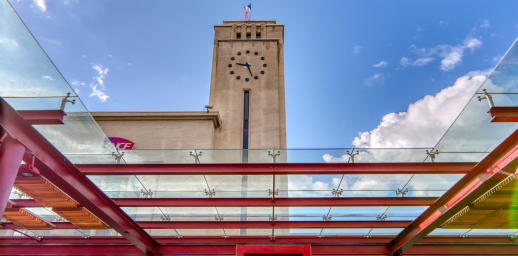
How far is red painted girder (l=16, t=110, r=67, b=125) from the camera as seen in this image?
7677 millimetres

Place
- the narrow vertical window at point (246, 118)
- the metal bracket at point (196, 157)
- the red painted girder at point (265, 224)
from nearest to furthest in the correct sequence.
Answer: the metal bracket at point (196, 157), the red painted girder at point (265, 224), the narrow vertical window at point (246, 118)

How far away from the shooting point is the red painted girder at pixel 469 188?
8844 mm

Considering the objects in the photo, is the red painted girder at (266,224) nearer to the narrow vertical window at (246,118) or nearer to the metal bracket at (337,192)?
the metal bracket at (337,192)

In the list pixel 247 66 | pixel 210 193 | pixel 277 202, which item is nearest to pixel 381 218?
pixel 277 202

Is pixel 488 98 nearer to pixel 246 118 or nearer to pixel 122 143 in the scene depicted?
pixel 122 143

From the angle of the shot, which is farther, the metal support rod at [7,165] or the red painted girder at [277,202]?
the red painted girder at [277,202]

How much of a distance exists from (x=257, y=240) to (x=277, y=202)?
366cm

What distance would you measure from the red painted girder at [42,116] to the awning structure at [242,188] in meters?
0.02

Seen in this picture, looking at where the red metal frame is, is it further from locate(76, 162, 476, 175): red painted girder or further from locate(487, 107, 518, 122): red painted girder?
locate(487, 107, 518, 122): red painted girder

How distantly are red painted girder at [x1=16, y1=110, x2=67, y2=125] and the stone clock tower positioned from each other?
22031mm

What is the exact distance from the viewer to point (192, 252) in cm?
1655

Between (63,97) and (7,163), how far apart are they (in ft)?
5.92

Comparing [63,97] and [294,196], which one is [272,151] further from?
[63,97]

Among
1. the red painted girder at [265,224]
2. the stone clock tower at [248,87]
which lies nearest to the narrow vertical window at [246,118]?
the stone clock tower at [248,87]
